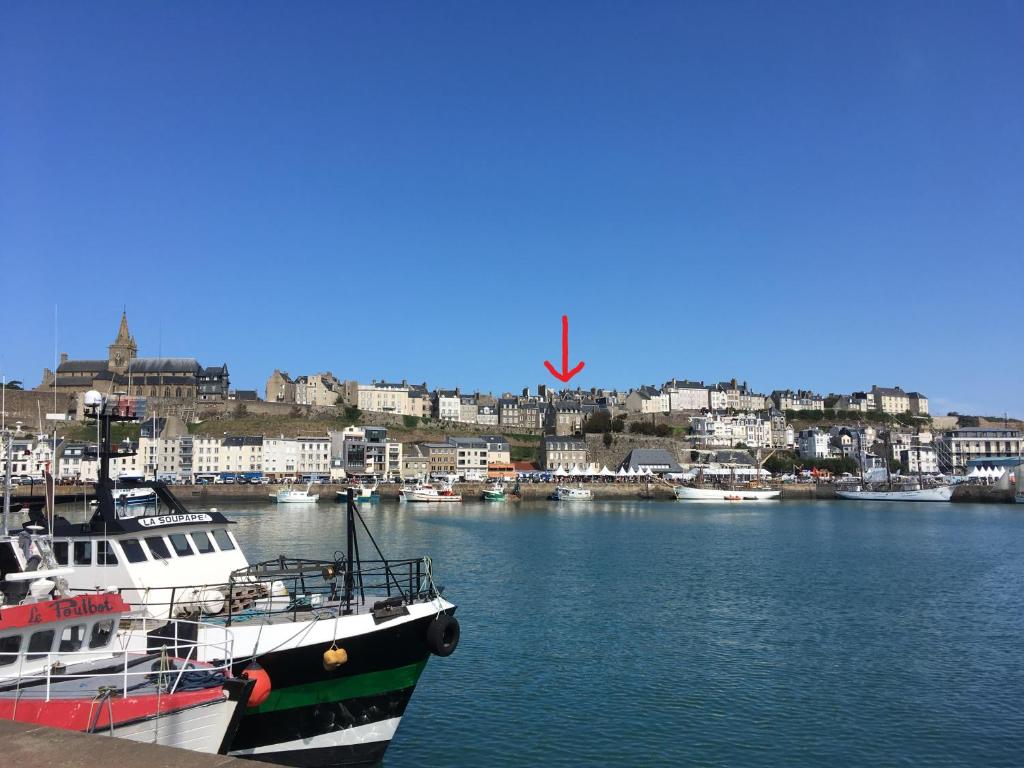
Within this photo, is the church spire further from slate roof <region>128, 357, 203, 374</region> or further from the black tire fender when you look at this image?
the black tire fender

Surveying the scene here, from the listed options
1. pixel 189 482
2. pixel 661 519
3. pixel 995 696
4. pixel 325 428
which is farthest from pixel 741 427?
pixel 995 696

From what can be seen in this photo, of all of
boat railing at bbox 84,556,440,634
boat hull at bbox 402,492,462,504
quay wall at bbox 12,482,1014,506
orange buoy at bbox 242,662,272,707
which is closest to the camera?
orange buoy at bbox 242,662,272,707

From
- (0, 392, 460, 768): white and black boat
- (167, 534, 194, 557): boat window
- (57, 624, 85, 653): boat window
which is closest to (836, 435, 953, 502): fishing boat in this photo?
(0, 392, 460, 768): white and black boat

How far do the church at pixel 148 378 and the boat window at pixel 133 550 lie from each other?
127 m

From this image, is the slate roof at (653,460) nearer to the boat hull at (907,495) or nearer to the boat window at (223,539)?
the boat hull at (907,495)

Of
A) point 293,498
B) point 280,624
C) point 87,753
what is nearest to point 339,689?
point 280,624

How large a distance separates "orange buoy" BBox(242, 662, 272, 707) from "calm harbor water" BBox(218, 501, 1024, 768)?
3453mm

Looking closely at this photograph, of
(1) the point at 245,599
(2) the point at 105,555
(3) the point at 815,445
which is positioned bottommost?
(1) the point at 245,599

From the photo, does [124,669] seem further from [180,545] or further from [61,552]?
[61,552]

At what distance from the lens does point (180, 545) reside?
1520 centimetres

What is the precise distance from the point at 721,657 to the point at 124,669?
588 inches

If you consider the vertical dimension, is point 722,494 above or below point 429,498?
below

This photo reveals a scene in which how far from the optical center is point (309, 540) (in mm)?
47500

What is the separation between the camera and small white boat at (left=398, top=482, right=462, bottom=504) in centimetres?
9131
